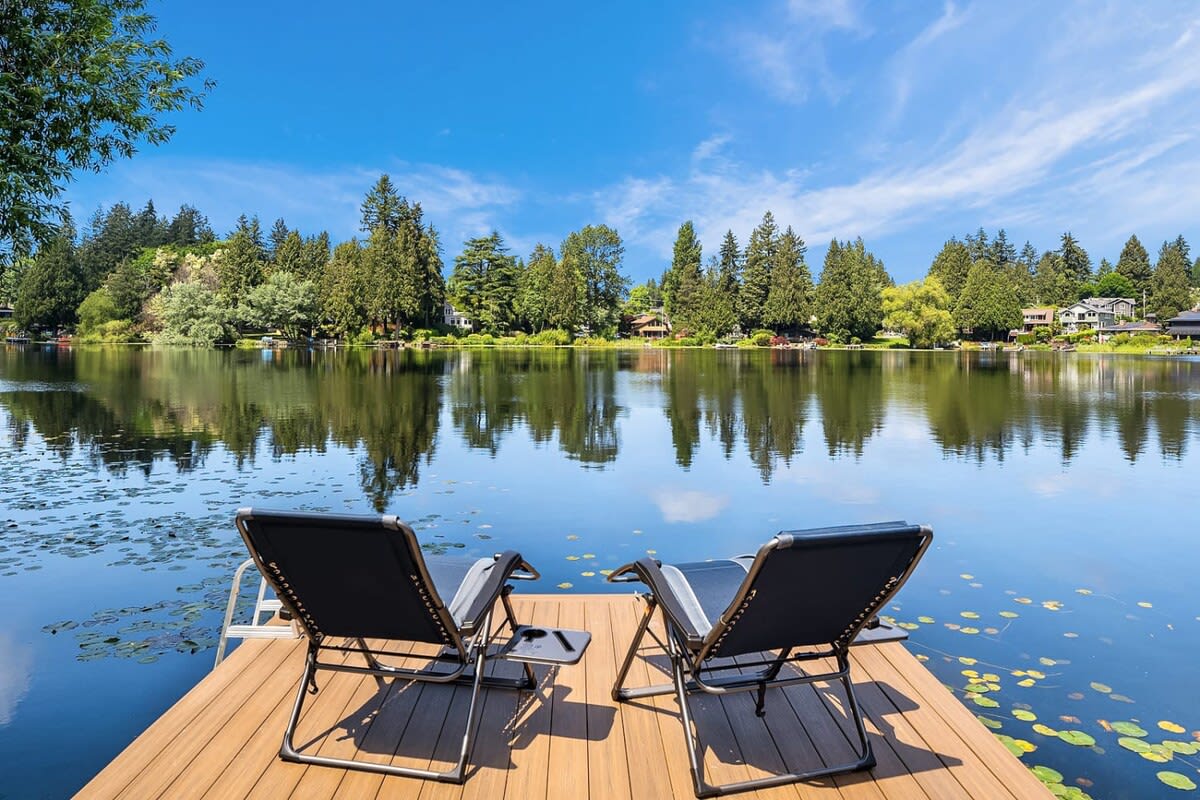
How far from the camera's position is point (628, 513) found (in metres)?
9.23

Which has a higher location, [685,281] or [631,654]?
[685,281]

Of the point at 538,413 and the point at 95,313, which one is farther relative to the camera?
the point at 95,313

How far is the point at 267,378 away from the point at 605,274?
2624 inches

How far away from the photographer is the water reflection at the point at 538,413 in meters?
13.9

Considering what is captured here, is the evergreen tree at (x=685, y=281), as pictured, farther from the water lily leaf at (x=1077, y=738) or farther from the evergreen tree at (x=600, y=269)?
the water lily leaf at (x=1077, y=738)

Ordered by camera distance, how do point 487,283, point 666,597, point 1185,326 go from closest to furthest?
point 666,597 < point 1185,326 < point 487,283

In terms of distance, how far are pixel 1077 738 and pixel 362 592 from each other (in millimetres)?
3940

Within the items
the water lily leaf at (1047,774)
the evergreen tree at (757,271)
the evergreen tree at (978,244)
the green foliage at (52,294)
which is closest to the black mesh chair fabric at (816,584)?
the water lily leaf at (1047,774)

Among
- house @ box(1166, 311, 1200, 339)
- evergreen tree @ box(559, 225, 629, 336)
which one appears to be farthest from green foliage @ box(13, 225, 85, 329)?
house @ box(1166, 311, 1200, 339)

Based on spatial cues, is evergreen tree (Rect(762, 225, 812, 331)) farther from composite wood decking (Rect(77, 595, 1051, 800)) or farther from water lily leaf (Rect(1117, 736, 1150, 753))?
composite wood decking (Rect(77, 595, 1051, 800))

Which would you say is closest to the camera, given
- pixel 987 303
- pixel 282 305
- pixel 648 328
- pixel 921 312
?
pixel 282 305

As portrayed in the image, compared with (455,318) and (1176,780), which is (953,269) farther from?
(1176,780)

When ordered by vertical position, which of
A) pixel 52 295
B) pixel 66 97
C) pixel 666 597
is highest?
pixel 52 295

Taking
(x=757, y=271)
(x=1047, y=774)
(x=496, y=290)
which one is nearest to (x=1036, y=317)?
(x=757, y=271)
